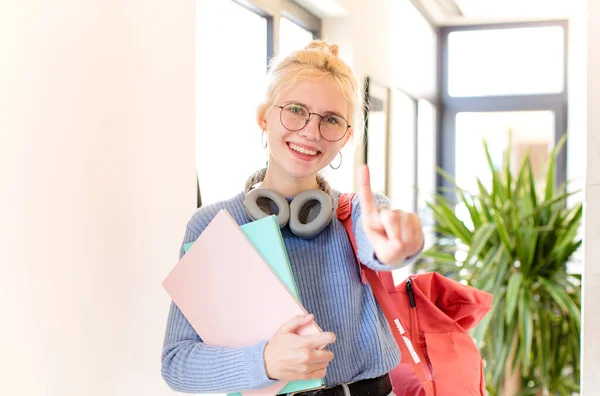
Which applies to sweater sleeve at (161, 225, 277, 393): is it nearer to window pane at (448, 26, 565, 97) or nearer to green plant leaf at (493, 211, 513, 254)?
green plant leaf at (493, 211, 513, 254)

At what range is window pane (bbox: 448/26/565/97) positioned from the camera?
245 inches

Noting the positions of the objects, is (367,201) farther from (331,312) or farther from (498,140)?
A: (498,140)

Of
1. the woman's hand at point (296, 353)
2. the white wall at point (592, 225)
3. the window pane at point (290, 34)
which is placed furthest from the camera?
the window pane at point (290, 34)

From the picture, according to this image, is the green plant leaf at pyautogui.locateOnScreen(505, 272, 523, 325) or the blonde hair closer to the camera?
the blonde hair

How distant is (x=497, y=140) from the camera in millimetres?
6211

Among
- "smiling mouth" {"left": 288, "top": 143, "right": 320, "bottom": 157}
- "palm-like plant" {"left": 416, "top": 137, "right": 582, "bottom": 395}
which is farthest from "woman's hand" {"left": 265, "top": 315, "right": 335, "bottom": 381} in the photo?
"palm-like plant" {"left": 416, "top": 137, "right": 582, "bottom": 395}

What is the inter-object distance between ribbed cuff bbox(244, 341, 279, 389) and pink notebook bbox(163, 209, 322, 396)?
0.04 m

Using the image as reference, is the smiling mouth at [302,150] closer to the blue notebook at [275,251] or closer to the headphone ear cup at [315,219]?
the headphone ear cup at [315,219]

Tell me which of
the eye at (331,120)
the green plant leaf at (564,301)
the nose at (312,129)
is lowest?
the green plant leaf at (564,301)

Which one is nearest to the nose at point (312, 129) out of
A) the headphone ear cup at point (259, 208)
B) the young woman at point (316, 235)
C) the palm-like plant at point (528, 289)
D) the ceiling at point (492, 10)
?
the young woman at point (316, 235)

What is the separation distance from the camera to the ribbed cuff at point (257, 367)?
107cm

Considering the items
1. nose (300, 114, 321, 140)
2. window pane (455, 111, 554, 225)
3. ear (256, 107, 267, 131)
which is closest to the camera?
nose (300, 114, 321, 140)

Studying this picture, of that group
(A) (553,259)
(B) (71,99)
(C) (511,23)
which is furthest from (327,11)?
(C) (511,23)

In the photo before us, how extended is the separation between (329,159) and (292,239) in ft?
0.52
